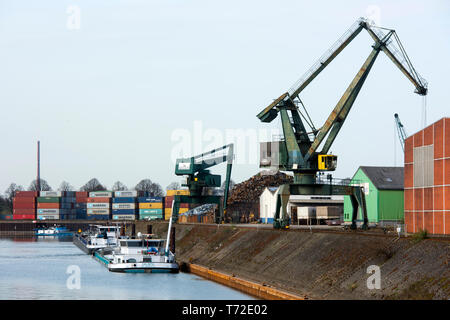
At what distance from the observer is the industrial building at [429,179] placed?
151 ft

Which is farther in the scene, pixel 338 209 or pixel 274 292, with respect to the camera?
pixel 338 209

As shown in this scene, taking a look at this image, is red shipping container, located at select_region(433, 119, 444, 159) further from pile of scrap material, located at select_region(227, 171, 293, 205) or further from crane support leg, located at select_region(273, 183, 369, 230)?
pile of scrap material, located at select_region(227, 171, 293, 205)

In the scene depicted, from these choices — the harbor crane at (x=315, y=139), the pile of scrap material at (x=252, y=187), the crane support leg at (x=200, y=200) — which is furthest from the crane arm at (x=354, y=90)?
the pile of scrap material at (x=252, y=187)

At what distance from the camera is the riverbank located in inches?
1365

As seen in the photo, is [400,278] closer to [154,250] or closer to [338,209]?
[154,250]

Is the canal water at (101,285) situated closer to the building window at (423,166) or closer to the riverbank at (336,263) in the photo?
the riverbank at (336,263)

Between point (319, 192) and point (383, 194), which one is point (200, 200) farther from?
point (319, 192)

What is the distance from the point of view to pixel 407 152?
51219mm

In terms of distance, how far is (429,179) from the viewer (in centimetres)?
4781

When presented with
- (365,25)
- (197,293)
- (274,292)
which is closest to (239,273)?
(197,293)

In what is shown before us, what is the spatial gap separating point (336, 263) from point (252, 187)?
12481 cm

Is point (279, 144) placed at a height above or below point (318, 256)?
above

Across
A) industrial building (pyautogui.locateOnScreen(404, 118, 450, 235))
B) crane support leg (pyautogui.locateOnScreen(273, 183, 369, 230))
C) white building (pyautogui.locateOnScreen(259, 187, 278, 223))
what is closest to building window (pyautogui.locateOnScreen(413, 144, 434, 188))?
industrial building (pyautogui.locateOnScreen(404, 118, 450, 235))

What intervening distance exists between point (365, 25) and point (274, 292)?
3655 cm
